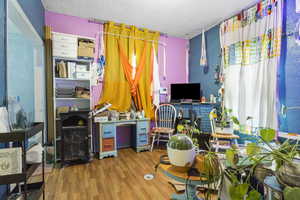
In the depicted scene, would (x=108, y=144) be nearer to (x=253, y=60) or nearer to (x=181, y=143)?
(x=181, y=143)

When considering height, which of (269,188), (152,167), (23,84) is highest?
(23,84)

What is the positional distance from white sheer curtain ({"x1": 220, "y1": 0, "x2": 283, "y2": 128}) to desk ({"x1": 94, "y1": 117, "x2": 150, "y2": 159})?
1787 mm

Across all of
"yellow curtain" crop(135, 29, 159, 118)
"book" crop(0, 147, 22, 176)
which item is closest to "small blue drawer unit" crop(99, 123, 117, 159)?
"yellow curtain" crop(135, 29, 159, 118)

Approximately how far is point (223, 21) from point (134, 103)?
102 inches

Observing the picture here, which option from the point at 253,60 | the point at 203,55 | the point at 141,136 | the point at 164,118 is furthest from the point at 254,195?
the point at 203,55

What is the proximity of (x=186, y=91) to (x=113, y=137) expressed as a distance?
2001 millimetres

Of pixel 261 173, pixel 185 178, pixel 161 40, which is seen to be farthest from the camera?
pixel 161 40

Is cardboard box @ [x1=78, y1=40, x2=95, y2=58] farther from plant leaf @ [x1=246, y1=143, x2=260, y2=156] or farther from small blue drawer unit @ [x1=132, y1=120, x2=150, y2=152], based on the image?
plant leaf @ [x1=246, y1=143, x2=260, y2=156]

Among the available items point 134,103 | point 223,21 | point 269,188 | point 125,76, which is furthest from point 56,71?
point 223,21

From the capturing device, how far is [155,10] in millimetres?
2826

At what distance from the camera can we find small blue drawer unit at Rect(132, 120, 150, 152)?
3.20 meters

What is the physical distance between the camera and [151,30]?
371 centimetres

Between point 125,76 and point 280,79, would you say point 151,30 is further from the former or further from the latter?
point 280,79

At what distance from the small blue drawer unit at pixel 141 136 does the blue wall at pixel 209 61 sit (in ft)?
5.54
